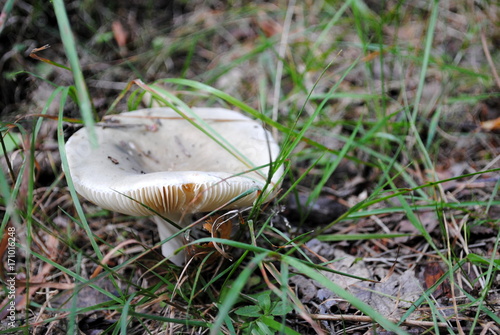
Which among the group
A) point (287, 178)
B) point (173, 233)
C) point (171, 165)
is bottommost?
point (287, 178)

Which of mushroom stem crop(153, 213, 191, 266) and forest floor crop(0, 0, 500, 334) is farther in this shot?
mushroom stem crop(153, 213, 191, 266)

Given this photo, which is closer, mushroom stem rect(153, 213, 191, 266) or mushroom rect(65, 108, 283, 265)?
mushroom rect(65, 108, 283, 265)

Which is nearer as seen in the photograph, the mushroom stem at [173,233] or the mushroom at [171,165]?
the mushroom at [171,165]

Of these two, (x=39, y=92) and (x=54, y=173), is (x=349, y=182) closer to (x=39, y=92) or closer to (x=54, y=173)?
(x=54, y=173)

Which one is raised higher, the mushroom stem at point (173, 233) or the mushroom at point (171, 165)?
the mushroom at point (171, 165)

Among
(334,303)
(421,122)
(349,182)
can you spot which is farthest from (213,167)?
(421,122)

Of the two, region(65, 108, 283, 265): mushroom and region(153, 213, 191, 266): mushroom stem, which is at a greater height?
region(65, 108, 283, 265): mushroom

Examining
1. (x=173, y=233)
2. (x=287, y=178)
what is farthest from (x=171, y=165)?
(x=287, y=178)

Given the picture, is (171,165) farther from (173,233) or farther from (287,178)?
(287,178)

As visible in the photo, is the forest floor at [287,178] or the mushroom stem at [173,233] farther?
the mushroom stem at [173,233]
